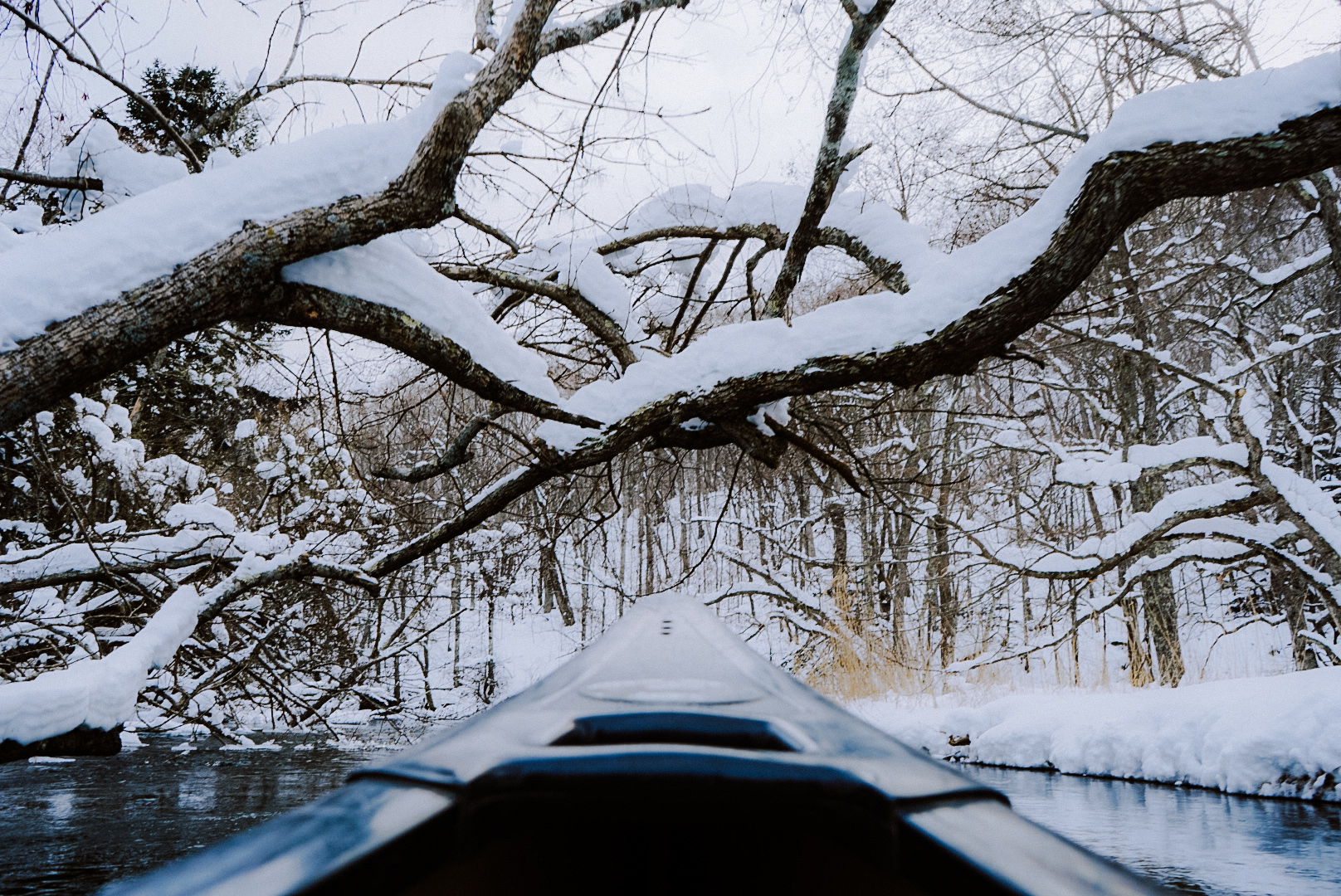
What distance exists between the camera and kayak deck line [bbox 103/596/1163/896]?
0.38 m

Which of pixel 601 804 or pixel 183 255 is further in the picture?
pixel 183 255

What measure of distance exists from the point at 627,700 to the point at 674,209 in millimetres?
4499

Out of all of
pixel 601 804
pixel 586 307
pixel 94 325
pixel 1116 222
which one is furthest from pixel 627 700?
pixel 586 307

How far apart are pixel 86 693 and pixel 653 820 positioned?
264cm

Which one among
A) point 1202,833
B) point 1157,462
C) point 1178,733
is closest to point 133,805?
point 1202,833

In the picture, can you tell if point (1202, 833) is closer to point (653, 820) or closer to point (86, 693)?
point (653, 820)

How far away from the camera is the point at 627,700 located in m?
0.67

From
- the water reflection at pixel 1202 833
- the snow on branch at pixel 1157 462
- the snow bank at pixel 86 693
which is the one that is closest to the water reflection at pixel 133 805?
the snow bank at pixel 86 693

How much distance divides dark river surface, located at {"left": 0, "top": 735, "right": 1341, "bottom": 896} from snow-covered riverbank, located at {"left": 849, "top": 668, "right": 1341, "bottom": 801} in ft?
0.39

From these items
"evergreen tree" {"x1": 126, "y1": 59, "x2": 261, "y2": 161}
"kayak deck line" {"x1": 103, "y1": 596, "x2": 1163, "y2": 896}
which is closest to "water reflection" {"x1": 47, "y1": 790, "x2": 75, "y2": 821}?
"evergreen tree" {"x1": 126, "y1": 59, "x2": 261, "y2": 161}

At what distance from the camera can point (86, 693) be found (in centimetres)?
238

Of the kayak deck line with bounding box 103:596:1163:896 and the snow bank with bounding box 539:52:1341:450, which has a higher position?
the snow bank with bounding box 539:52:1341:450

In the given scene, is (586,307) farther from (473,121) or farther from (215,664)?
(215,664)

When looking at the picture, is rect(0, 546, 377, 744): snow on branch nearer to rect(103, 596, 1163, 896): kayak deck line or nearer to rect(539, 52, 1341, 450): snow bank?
rect(539, 52, 1341, 450): snow bank
